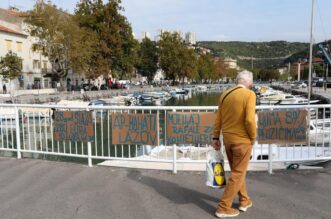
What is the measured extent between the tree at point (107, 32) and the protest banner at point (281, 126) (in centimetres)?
4946

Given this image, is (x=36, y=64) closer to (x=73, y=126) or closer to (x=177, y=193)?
(x=73, y=126)

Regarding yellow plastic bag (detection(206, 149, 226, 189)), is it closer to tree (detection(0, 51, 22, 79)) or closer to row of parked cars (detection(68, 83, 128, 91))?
tree (detection(0, 51, 22, 79))

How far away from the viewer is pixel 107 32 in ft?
184

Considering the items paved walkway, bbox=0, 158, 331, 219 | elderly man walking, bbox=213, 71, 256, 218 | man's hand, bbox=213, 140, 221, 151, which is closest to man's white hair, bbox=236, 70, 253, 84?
elderly man walking, bbox=213, 71, 256, 218

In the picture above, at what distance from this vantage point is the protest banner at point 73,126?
6.34 meters

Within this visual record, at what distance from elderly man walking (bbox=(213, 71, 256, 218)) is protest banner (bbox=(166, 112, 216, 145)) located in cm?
183

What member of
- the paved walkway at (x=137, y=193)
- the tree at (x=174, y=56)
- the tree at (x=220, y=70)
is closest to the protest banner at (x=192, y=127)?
the paved walkway at (x=137, y=193)

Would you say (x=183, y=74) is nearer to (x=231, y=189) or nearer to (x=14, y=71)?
(x=14, y=71)

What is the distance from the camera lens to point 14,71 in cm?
3759

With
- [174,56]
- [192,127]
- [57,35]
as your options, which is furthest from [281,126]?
[174,56]

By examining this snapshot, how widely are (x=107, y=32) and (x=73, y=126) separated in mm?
52287

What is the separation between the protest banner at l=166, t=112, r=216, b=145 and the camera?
5781mm

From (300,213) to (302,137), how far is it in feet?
7.10

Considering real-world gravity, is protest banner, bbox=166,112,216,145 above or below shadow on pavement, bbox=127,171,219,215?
above
